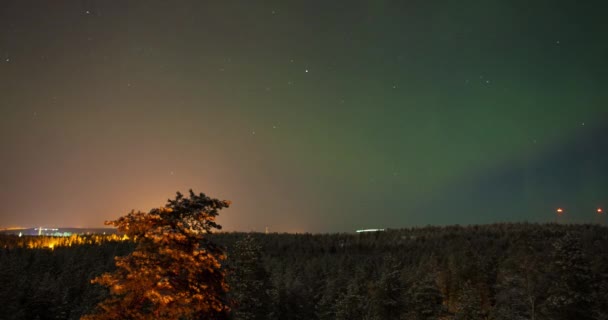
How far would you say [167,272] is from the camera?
17250 mm

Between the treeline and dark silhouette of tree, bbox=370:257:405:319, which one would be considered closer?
the treeline

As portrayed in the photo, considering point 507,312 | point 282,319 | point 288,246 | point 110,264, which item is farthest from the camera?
point 288,246

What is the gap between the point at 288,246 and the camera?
641 ft

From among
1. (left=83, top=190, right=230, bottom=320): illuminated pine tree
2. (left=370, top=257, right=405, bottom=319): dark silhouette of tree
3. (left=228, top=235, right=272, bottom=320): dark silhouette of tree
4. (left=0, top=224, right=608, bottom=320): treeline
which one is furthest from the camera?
(left=370, top=257, right=405, bottom=319): dark silhouette of tree

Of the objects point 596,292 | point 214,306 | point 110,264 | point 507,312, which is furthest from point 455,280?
point 110,264

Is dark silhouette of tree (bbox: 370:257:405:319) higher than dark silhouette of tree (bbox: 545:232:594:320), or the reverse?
dark silhouette of tree (bbox: 545:232:594:320)

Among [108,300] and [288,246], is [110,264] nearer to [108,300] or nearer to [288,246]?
[288,246]

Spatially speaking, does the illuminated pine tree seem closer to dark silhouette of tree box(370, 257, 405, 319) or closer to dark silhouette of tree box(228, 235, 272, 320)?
dark silhouette of tree box(228, 235, 272, 320)

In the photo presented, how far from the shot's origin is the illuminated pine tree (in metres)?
16.8

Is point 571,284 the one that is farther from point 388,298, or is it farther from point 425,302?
point 425,302

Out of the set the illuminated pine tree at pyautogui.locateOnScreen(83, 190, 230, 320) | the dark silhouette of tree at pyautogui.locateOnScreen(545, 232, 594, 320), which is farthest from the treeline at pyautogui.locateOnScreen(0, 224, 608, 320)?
the illuminated pine tree at pyautogui.locateOnScreen(83, 190, 230, 320)

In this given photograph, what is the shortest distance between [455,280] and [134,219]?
230 ft

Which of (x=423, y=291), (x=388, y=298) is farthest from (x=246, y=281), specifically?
(x=423, y=291)

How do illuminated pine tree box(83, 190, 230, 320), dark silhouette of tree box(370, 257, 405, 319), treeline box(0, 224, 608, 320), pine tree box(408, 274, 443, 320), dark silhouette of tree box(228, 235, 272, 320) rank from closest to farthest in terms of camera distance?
1. illuminated pine tree box(83, 190, 230, 320)
2. treeline box(0, 224, 608, 320)
3. dark silhouette of tree box(228, 235, 272, 320)
4. dark silhouette of tree box(370, 257, 405, 319)
5. pine tree box(408, 274, 443, 320)
